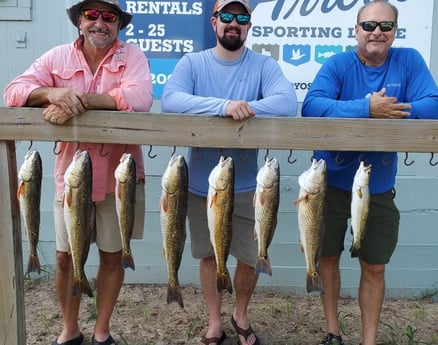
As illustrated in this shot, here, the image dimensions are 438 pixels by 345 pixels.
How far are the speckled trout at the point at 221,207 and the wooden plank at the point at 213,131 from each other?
140 mm

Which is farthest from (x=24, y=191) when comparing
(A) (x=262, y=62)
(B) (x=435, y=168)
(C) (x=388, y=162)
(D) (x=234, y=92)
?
(B) (x=435, y=168)

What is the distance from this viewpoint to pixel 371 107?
286 cm

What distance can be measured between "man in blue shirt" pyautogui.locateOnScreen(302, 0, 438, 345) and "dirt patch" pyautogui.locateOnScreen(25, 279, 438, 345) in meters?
0.89

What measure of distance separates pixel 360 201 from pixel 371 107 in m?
0.50

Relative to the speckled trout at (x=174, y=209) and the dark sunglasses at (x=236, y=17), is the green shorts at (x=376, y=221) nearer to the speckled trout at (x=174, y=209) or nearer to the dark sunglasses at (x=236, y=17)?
the speckled trout at (x=174, y=209)

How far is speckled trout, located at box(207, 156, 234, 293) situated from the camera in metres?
2.75

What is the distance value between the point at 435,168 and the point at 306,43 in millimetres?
1532

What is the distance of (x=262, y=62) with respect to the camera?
3367 millimetres

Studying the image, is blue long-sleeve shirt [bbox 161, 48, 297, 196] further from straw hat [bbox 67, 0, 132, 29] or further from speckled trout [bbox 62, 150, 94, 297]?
speckled trout [bbox 62, 150, 94, 297]

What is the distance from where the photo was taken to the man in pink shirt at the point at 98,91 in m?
2.93

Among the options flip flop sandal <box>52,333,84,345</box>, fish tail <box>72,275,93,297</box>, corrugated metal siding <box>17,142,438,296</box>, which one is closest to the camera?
fish tail <box>72,275,93,297</box>

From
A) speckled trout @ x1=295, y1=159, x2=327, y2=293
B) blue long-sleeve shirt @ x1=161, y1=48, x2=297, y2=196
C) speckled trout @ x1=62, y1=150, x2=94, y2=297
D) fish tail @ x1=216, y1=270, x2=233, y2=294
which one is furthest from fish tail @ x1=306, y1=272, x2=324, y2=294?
speckled trout @ x1=62, y1=150, x2=94, y2=297

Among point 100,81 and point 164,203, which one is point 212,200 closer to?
point 164,203

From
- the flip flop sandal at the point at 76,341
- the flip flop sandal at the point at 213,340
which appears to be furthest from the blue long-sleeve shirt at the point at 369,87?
the flip flop sandal at the point at 76,341
